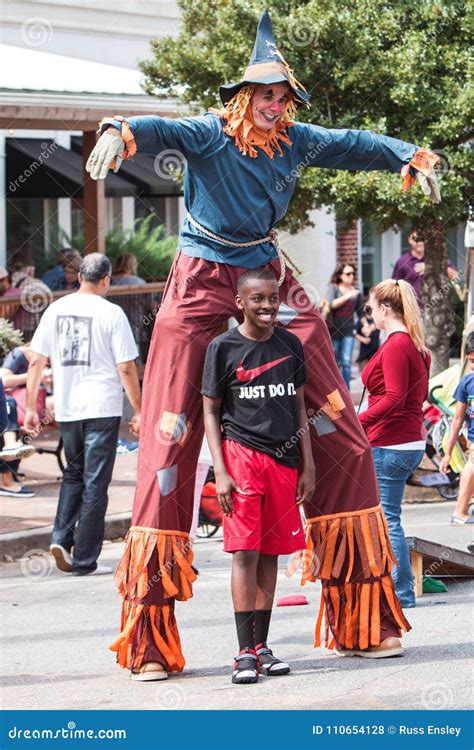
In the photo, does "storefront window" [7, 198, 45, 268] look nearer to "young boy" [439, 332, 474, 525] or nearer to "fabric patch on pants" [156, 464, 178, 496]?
"young boy" [439, 332, 474, 525]

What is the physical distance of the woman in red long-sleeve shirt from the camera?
6.95 m

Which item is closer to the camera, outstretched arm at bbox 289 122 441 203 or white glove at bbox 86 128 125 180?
white glove at bbox 86 128 125 180

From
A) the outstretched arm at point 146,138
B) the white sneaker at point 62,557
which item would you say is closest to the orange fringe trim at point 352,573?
the outstretched arm at point 146,138

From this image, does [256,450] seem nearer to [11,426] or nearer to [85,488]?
[85,488]

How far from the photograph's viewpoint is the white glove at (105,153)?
5176mm

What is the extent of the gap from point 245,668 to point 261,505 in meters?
0.62

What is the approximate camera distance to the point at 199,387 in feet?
18.9

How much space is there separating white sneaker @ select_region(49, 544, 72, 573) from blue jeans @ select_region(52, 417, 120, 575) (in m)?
0.03

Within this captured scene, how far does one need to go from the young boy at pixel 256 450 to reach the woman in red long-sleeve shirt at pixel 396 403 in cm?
136

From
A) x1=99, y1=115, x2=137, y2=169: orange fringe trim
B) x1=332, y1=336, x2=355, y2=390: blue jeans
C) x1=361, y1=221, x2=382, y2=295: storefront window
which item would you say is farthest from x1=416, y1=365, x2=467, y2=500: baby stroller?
x1=361, y1=221, x2=382, y2=295: storefront window

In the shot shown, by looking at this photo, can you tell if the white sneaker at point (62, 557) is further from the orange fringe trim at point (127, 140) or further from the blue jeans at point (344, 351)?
the blue jeans at point (344, 351)

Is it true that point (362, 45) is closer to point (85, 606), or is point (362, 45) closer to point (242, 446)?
point (85, 606)
